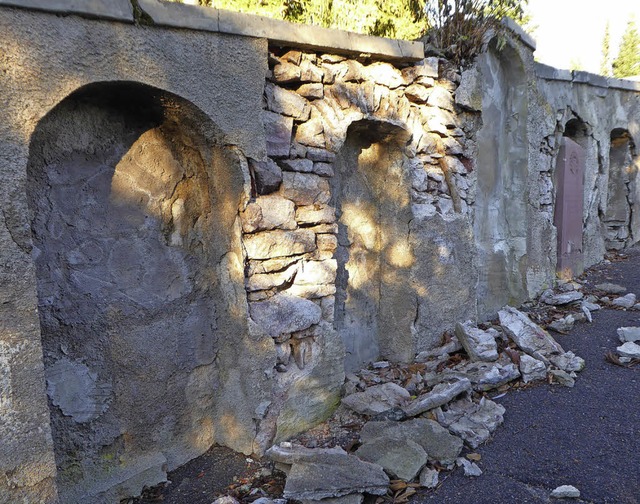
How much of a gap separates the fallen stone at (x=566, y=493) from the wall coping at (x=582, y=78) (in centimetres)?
459

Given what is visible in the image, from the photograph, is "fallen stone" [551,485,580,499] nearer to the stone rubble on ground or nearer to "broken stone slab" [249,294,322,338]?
the stone rubble on ground

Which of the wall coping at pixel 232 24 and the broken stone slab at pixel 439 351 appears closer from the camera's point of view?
the wall coping at pixel 232 24

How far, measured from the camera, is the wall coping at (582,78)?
550cm

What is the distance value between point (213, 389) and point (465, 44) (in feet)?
10.6

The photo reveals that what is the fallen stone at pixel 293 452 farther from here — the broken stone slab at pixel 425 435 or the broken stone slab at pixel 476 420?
the broken stone slab at pixel 476 420

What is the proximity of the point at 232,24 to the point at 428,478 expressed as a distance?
2463 millimetres

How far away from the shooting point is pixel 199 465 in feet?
8.46

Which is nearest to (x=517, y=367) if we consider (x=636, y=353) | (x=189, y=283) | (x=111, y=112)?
(x=636, y=353)

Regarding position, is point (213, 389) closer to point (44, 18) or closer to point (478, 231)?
point (44, 18)

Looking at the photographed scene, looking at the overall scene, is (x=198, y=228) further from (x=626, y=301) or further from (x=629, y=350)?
(x=626, y=301)

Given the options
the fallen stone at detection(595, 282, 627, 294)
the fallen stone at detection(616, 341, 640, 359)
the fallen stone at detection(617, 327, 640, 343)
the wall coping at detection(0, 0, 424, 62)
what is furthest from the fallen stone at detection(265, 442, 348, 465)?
the fallen stone at detection(595, 282, 627, 294)

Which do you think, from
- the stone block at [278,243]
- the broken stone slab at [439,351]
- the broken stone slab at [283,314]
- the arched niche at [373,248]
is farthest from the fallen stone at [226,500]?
the broken stone slab at [439,351]

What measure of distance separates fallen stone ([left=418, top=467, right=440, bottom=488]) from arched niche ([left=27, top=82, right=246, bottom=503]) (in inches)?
48.7

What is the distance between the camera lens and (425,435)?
249 centimetres
